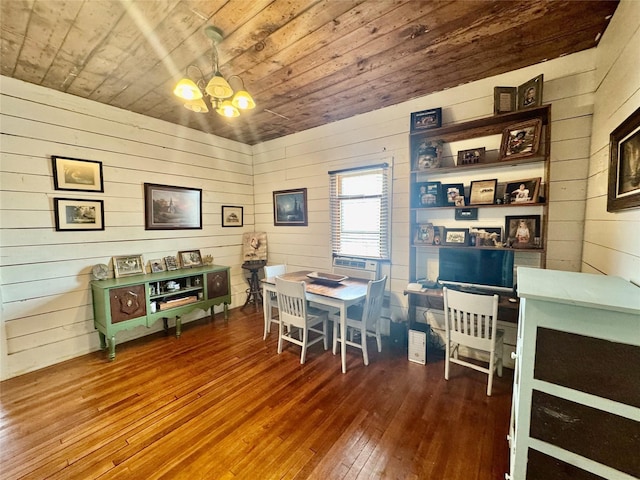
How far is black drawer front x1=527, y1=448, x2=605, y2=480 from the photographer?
1.00m

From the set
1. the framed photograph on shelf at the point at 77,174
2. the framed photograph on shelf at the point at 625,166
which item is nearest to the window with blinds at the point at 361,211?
the framed photograph on shelf at the point at 625,166

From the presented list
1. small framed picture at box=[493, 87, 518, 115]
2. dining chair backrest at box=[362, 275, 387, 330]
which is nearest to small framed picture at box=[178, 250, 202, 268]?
dining chair backrest at box=[362, 275, 387, 330]

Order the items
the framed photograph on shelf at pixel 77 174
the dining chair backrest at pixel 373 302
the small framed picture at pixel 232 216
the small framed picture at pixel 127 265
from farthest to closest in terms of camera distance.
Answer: the small framed picture at pixel 232 216, the small framed picture at pixel 127 265, the framed photograph on shelf at pixel 77 174, the dining chair backrest at pixel 373 302

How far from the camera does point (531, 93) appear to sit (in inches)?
83.4

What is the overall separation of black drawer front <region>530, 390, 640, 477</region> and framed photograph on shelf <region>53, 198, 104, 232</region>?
12.9 feet

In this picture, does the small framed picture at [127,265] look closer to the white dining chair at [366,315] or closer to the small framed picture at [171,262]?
the small framed picture at [171,262]

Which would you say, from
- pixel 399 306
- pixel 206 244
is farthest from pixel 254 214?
pixel 399 306

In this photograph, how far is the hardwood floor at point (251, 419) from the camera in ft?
5.10

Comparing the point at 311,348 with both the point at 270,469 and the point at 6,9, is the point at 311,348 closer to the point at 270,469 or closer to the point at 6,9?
the point at 270,469

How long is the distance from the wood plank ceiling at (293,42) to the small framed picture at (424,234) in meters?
1.40

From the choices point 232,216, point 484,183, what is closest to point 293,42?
point 484,183

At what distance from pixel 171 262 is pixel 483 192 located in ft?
12.5

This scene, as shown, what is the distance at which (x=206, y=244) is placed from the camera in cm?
397

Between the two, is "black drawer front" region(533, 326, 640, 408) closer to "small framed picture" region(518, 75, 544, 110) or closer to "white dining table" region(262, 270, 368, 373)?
"white dining table" region(262, 270, 368, 373)
